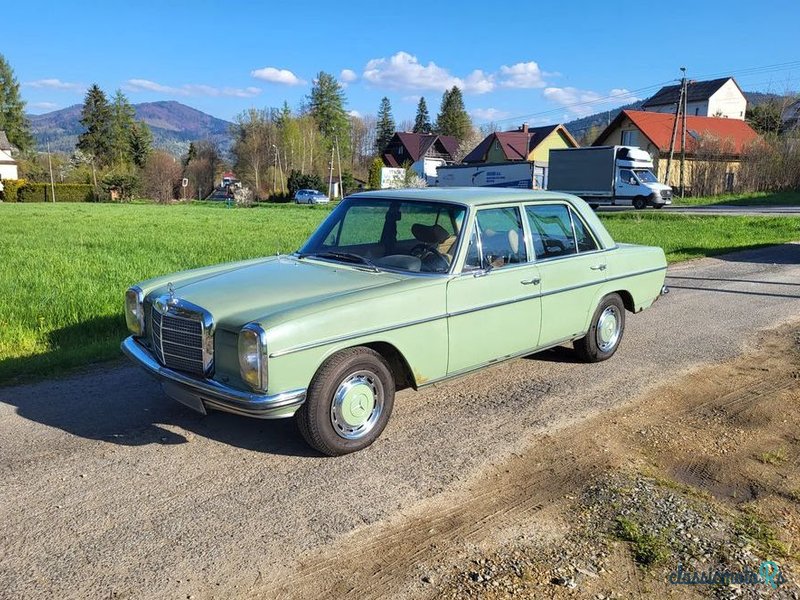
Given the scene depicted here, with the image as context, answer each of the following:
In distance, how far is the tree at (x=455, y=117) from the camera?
100188 mm

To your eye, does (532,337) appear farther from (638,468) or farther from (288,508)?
(288,508)

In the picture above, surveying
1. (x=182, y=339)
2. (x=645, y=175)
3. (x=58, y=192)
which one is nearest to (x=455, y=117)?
Answer: (x=58, y=192)

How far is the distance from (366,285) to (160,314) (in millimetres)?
1398

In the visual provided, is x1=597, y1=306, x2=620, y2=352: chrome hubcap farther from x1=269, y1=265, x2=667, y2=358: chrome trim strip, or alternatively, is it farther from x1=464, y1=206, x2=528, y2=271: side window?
x1=464, y1=206, x2=528, y2=271: side window

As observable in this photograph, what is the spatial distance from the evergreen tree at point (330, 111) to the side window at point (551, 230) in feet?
290

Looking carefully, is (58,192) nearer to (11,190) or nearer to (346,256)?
(11,190)

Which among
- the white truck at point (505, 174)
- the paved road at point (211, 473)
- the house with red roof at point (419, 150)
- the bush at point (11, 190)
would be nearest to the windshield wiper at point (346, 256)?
the paved road at point (211, 473)

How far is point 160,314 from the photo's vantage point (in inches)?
163

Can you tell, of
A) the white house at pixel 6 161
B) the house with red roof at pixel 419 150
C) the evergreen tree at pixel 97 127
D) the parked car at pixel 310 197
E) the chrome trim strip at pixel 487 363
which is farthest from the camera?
the evergreen tree at pixel 97 127

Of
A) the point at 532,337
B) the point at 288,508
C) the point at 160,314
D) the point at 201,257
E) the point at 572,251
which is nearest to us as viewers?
the point at 288,508

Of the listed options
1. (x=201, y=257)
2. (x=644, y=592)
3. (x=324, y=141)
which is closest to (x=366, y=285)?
(x=644, y=592)

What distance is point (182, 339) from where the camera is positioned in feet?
13.1

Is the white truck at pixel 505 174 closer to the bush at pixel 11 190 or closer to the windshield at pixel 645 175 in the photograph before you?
the windshield at pixel 645 175

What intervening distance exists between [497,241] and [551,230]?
833mm
